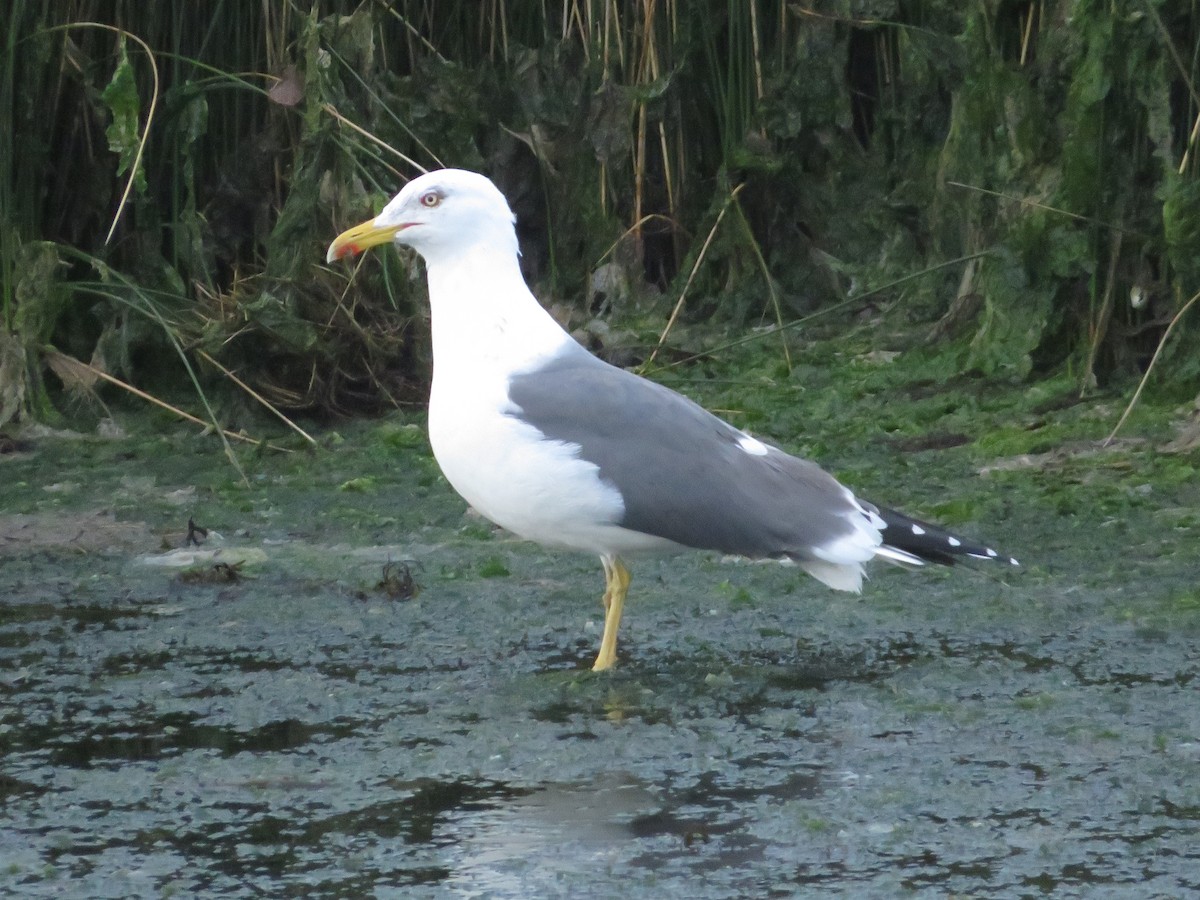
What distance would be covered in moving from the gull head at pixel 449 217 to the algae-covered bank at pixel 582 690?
0.87m

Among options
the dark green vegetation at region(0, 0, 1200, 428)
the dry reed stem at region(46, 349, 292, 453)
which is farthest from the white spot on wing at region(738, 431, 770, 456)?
the dry reed stem at region(46, 349, 292, 453)

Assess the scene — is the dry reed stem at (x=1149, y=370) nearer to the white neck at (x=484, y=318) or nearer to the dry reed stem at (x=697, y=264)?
the dry reed stem at (x=697, y=264)

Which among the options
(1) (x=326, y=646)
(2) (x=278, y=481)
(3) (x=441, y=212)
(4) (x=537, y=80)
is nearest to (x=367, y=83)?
(4) (x=537, y=80)

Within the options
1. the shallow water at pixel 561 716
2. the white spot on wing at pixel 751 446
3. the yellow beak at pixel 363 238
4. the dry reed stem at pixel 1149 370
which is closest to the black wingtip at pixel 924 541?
the shallow water at pixel 561 716

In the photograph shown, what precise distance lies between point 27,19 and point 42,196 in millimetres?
637

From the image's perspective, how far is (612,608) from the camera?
4.32 metres

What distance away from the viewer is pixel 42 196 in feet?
22.8

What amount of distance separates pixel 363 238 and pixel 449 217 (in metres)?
0.24

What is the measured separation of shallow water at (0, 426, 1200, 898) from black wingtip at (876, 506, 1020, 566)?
0.61 ft

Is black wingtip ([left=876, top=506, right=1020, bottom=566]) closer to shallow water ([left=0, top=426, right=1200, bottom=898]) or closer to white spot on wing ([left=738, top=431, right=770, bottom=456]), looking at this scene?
shallow water ([left=0, top=426, right=1200, bottom=898])

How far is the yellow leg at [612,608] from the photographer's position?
4262 millimetres

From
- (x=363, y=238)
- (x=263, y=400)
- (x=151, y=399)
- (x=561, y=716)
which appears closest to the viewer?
(x=561, y=716)

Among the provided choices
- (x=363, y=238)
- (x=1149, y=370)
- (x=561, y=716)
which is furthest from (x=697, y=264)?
(x=561, y=716)

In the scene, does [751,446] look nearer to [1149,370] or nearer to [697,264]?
[1149,370]
